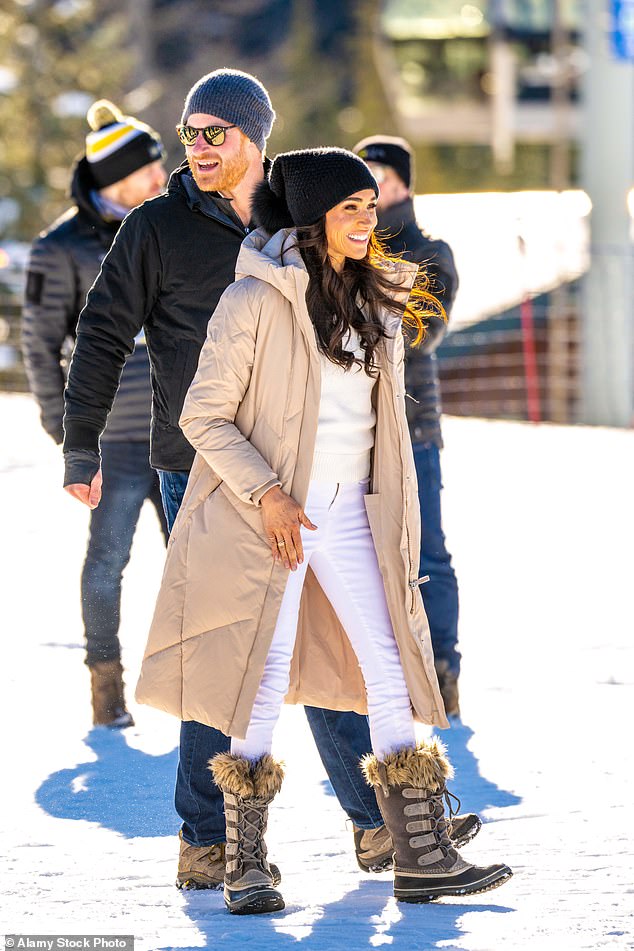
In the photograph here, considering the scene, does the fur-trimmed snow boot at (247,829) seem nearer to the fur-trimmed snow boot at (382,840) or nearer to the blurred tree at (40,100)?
the fur-trimmed snow boot at (382,840)

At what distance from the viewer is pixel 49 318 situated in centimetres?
538

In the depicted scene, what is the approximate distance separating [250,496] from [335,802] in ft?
4.32

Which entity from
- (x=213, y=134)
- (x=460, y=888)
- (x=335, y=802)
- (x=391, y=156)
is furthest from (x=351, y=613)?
(x=391, y=156)

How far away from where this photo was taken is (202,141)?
4.05m

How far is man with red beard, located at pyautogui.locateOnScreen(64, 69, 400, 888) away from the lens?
4023 millimetres

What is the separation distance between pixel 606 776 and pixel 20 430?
888 cm

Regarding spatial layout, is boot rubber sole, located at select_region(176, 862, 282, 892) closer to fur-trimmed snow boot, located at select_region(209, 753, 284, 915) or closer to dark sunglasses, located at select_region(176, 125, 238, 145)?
fur-trimmed snow boot, located at select_region(209, 753, 284, 915)

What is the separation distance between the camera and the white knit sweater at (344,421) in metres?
3.70

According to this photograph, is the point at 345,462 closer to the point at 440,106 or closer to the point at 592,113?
the point at 592,113

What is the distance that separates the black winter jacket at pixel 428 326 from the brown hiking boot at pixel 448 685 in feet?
2.27

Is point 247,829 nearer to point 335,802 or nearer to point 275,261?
point 335,802

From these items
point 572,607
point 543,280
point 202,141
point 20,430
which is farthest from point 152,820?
point 543,280
